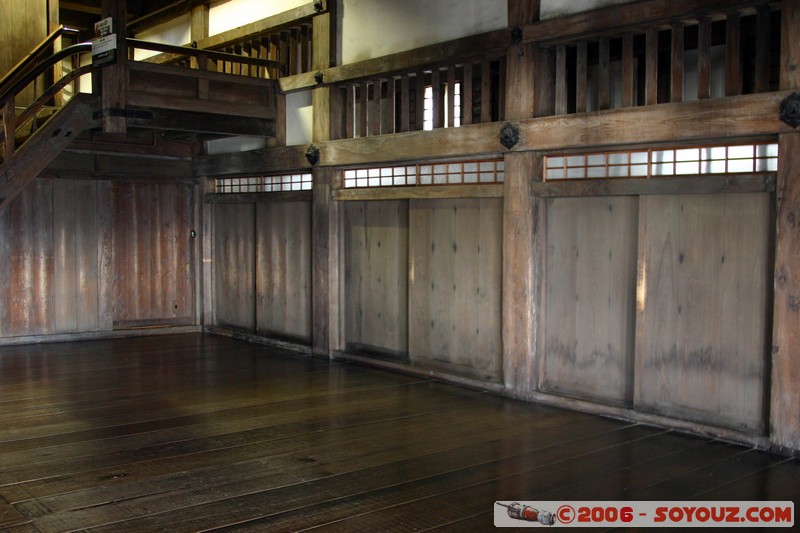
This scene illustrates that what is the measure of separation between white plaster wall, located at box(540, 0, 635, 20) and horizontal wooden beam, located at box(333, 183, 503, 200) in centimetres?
137

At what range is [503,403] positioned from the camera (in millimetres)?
6117

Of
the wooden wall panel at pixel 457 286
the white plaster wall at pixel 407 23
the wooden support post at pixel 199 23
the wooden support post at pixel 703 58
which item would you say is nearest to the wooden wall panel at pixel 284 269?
the wooden wall panel at pixel 457 286

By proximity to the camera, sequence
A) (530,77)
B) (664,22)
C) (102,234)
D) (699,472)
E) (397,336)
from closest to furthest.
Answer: (699,472), (664,22), (530,77), (397,336), (102,234)

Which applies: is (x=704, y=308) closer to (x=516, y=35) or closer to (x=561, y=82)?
(x=561, y=82)

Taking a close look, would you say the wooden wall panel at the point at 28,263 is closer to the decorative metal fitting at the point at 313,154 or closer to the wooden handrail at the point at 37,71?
the wooden handrail at the point at 37,71

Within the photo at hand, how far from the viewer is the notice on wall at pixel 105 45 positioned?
715 cm

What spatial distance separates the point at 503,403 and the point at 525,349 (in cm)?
46

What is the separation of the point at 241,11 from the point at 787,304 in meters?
6.88

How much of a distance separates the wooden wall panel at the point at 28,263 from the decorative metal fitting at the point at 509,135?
573 centimetres

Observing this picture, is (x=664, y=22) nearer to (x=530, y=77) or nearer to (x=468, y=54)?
(x=530, y=77)

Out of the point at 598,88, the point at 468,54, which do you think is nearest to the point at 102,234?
the point at 468,54

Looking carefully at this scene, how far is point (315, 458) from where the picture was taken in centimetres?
466

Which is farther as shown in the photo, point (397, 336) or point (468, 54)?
point (397, 336)

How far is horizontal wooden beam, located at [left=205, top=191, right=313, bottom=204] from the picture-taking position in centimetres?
858
